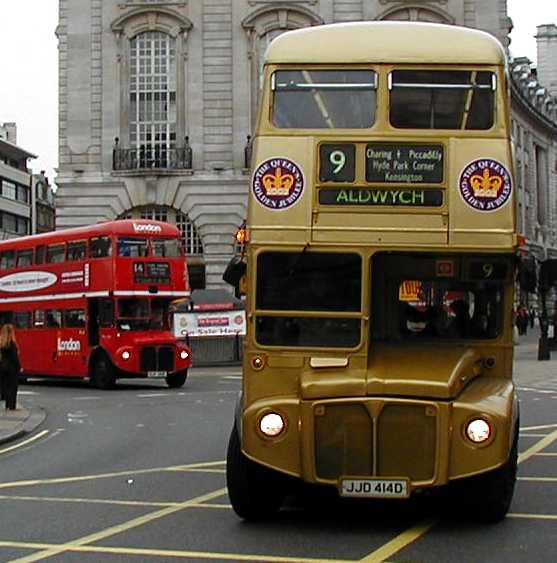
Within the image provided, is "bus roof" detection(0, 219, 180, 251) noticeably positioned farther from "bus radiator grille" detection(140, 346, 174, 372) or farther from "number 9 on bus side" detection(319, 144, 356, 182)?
"number 9 on bus side" detection(319, 144, 356, 182)

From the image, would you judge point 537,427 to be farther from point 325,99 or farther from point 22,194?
point 22,194

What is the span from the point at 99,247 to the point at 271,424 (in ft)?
69.2

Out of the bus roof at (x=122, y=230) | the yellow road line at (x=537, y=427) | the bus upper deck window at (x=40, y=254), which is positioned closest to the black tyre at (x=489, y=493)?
the yellow road line at (x=537, y=427)

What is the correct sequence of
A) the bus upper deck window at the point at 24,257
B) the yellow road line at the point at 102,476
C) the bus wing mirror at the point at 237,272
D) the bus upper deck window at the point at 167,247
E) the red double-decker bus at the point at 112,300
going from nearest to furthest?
the bus wing mirror at the point at 237,272 → the yellow road line at the point at 102,476 → the red double-decker bus at the point at 112,300 → the bus upper deck window at the point at 167,247 → the bus upper deck window at the point at 24,257

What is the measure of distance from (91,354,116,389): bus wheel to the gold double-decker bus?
66.7ft

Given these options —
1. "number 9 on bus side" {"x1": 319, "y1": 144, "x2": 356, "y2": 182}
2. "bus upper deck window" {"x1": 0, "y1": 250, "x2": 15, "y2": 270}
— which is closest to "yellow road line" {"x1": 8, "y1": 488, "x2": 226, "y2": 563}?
"number 9 on bus side" {"x1": 319, "y1": 144, "x2": 356, "y2": 182}

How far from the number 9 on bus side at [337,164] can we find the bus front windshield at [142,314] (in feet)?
66.4

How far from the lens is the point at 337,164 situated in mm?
9766

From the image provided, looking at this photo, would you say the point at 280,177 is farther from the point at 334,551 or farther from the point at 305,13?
the point at 305,13

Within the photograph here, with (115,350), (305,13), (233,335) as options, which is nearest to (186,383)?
(115,350)

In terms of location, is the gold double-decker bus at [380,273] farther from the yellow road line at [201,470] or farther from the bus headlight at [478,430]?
the yellow road line at [201,470]

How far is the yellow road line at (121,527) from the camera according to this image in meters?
8.66

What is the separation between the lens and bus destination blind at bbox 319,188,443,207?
9641mm

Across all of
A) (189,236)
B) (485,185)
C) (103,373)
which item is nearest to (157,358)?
(103,373)
